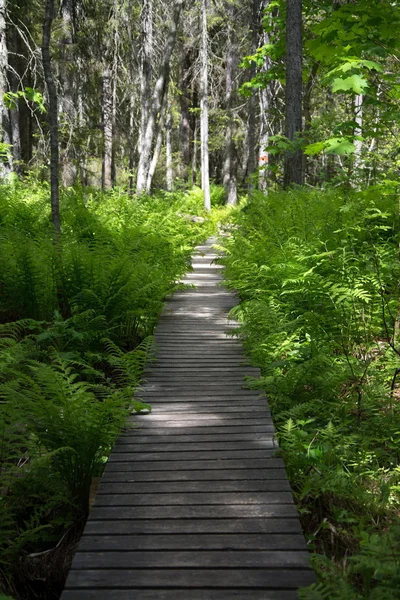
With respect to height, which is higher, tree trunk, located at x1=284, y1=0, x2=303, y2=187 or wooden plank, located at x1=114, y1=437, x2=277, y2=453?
tree trunk, located at x1=284, y1=0, x2=303, y2=187

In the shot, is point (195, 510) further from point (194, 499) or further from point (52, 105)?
point (52, 105)

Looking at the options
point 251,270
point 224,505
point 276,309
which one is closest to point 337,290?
point 276,309

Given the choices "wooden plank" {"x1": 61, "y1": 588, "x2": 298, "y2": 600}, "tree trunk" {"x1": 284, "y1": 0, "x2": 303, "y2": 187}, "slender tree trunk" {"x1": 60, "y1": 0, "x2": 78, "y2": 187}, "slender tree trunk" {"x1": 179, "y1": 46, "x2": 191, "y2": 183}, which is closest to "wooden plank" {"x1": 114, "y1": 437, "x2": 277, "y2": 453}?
"wooden plank" {"x1": 61, "y1": 588, "x2": 298, "y2": 600}

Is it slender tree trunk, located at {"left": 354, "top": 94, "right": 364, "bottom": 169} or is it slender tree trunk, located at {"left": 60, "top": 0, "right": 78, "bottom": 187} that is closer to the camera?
slender tree trunk, located at {"left": 354, "top": 94, "right": 364, "bottom": 169}

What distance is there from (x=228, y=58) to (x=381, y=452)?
2331cm

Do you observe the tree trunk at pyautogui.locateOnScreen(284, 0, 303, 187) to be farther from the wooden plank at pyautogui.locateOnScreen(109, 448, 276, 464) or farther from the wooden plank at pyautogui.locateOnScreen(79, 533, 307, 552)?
the wooden plank at pyautogui.locateOnScreen(79, 533, 307, 552)

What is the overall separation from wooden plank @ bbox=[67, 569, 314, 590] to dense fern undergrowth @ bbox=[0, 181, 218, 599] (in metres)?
0.70

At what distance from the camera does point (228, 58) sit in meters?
23.9

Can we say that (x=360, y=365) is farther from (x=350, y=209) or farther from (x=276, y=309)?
(x=350, y=209)

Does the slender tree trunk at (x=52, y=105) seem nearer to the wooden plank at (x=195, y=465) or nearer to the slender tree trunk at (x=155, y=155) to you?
the wooden plank at (x=195, y=465)

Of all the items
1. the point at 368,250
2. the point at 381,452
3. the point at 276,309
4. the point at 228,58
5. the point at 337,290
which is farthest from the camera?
the point at 228,58

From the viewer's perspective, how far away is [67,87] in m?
17.2

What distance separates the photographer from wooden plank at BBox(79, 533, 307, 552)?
2.72m

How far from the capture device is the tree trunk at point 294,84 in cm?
1081
